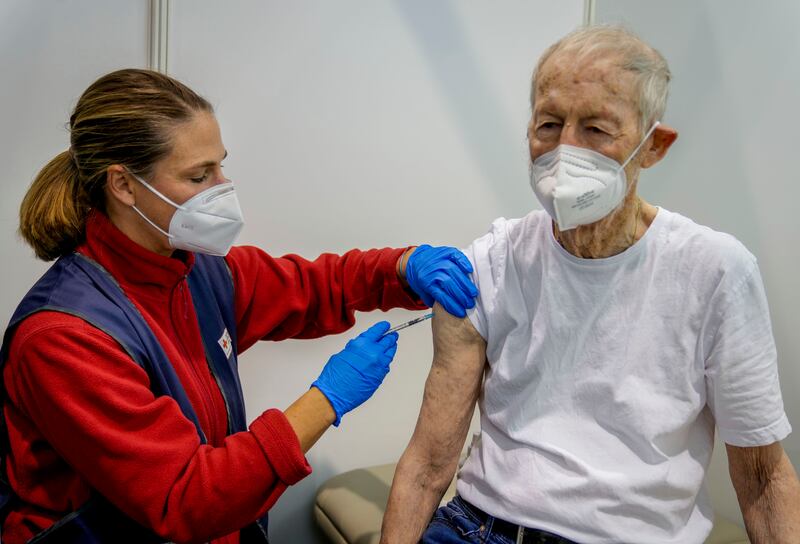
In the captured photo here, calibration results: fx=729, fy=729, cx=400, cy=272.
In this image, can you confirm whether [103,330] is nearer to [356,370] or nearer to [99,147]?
[99,147]

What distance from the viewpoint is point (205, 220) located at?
4.69 feet

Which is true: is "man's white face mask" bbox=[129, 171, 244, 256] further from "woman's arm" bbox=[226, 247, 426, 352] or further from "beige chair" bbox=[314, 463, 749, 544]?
"beige chair" bbox=[314, 463, 749, 544]

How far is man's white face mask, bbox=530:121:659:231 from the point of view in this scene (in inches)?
47.0

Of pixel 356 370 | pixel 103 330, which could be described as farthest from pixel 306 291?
pixel 103 330

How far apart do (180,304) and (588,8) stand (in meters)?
1.82

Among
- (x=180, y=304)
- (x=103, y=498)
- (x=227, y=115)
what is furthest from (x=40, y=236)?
(x=227, y=115)

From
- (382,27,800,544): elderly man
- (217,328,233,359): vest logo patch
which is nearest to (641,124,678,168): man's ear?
(382,27,800,544): elderly man

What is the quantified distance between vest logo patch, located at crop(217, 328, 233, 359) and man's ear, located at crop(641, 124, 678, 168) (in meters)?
0.94

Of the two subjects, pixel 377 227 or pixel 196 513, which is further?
pixel 377 227

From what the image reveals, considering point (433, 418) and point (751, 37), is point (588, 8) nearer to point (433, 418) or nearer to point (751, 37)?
point (751, 37)

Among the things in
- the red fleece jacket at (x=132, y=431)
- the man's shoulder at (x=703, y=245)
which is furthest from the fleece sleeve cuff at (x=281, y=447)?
the man's shoulder at (x=703, y=245)

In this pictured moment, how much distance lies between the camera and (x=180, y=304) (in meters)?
1.51

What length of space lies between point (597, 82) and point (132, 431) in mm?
975

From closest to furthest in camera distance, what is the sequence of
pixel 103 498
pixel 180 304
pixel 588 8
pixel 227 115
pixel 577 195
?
pixel 577 195, pixel 103 498, pixel 180 304, pixel 227 115, pixel 588 8
